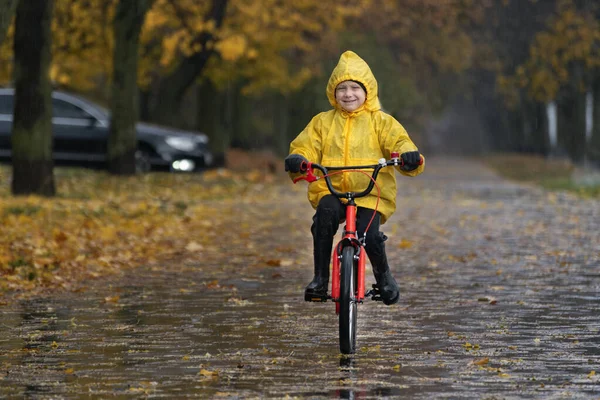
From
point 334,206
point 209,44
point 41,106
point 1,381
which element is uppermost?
point 209,44

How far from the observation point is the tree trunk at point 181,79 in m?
32.8

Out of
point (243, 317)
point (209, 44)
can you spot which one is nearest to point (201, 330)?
point (243, 317)

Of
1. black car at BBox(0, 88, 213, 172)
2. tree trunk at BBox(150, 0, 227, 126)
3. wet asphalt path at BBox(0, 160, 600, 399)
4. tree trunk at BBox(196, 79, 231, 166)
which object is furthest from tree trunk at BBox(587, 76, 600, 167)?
wet asphalt path at BBox(0, 160, 600, 399)

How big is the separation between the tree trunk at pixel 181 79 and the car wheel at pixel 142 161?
10.8ft

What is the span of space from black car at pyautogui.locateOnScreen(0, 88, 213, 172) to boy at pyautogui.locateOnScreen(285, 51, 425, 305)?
22.3 metres

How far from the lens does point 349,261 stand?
310 inches

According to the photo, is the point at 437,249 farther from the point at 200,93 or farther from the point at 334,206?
the point at 200,93

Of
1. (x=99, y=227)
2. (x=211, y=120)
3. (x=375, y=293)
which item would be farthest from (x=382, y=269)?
(x=211, y=120)

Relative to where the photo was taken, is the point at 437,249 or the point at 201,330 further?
the point at 437,249

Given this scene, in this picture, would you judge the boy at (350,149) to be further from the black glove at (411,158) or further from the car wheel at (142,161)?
the car wheel at (142,161)

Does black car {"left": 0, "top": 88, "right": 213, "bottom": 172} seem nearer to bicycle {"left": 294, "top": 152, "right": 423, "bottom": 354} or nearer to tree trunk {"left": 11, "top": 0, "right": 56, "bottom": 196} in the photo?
tree trunk {"left": 11, "top": 0, "right": 56, "bottom": 196}

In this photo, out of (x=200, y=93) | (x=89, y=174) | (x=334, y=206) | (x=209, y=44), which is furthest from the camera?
(x=200, y=93)

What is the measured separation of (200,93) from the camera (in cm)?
4034

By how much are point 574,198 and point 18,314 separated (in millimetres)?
18398
